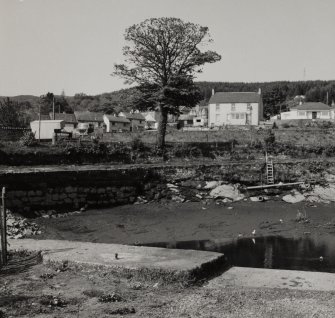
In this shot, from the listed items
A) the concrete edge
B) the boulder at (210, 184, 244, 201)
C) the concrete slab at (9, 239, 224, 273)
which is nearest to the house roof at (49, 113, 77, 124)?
→ the boulder at (210, 184, 244, 201)

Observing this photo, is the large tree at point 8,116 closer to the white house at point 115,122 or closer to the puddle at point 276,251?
the puddle at point 276,251

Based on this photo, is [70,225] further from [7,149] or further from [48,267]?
[7,149]

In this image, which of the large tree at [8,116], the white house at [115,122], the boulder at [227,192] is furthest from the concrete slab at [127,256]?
the white house at [115,122]

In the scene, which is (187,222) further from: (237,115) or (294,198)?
(237,115)

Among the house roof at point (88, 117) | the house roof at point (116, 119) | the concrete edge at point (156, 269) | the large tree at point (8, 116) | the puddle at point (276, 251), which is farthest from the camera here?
the house roof at point (88, 117)

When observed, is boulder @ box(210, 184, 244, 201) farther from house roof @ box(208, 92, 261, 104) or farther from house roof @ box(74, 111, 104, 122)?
house roof @ box(74, 111, 104, 122)

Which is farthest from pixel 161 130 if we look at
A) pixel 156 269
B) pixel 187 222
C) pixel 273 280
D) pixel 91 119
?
pixel 91 119
